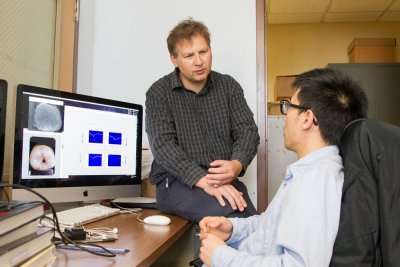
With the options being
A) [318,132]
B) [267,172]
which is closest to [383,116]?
[267,172]

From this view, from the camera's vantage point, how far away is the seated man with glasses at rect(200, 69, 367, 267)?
2.67ft

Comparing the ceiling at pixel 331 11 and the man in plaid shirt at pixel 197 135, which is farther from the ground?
the ceiling at pixel 331 11

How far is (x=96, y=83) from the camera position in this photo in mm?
2186

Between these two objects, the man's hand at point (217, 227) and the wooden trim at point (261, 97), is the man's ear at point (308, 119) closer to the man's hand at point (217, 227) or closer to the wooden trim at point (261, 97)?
the man's hand at point (217, 227)

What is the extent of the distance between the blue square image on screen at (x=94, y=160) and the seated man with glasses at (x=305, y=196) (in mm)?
564

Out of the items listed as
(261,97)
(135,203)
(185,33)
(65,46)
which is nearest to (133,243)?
(135,203)

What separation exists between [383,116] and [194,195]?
8.02 feet

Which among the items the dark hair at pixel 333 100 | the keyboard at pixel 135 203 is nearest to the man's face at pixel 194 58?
the keyboard at pixel 135 203

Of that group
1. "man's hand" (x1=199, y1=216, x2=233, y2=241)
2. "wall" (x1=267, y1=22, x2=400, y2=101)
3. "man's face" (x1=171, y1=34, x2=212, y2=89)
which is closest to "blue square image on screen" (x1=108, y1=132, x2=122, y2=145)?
"man's face" (x1=171, y1=34, x2=212, y2=89)

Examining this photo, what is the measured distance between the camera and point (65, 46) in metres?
2.05

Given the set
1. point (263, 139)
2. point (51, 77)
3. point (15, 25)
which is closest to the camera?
point (15, 25)

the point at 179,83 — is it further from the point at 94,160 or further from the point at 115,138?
the point at 94,160

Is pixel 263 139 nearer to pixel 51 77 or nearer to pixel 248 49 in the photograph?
pixel 248 49

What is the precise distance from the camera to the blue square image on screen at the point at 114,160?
5.23 feet
